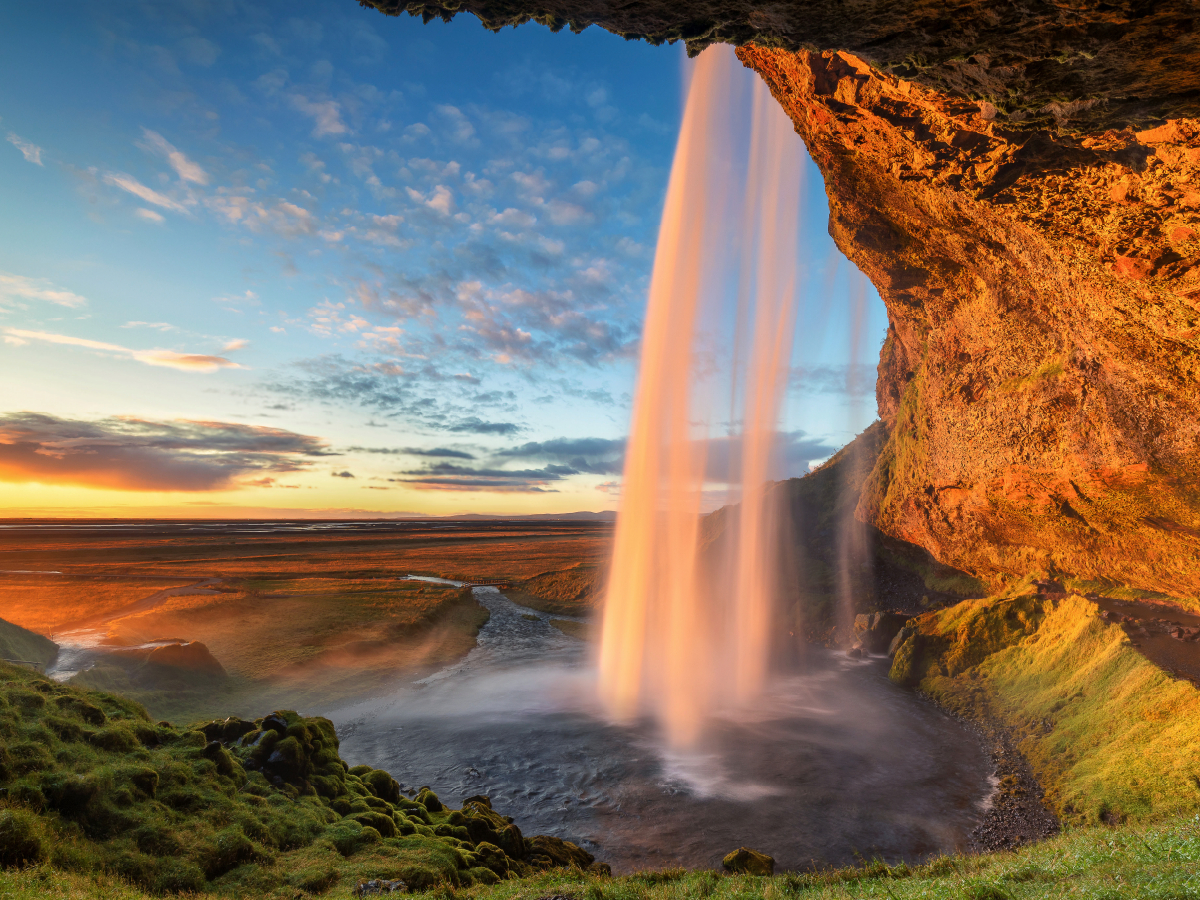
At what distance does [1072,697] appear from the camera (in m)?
18.6

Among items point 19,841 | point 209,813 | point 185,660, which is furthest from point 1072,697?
point 185,660

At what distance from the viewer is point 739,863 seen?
11484 millimetres

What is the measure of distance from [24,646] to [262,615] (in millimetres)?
16262

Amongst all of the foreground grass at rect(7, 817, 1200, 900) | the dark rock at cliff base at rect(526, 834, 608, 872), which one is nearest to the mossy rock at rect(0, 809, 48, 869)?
the foreground grass at rect(7, 817, 1200, 900)

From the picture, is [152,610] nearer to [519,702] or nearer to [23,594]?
[23,594]

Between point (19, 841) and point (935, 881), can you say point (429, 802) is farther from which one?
point (935, 881)

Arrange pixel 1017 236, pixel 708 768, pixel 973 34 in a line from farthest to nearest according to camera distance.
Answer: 1. pixel 708 768
2. pixel 1017 236
3. pixel 973 34

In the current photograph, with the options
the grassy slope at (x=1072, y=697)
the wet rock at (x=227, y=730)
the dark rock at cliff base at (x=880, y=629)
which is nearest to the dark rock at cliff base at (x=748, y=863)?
the grassy slope at (x=1072, y=697)

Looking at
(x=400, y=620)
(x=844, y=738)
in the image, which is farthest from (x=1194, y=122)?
(x=400, y=620)

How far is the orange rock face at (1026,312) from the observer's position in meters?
11.5

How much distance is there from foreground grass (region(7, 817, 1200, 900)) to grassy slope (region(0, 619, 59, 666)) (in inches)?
946

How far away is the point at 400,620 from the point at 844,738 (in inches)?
1196

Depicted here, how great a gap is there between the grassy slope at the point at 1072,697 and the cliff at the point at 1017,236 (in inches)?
204

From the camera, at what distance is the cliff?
5277mm
